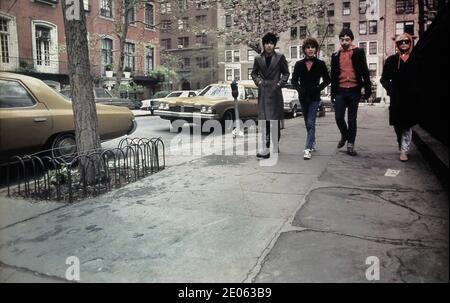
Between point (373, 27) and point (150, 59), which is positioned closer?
point (150, 59)

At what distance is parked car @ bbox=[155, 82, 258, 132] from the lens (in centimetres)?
1238

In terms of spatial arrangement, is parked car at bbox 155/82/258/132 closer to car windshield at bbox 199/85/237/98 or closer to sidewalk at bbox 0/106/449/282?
car windshield at bbox 199/85/237/98

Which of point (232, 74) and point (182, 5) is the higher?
point (182, 5)

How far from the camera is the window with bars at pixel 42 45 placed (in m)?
27.7

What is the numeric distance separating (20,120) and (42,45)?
2523 centimetres

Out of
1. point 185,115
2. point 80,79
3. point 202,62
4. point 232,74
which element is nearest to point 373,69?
point 232,74

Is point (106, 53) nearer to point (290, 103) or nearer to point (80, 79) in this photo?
point (290, 103)

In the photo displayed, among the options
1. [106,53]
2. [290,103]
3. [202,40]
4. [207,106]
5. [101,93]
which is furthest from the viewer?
[202,40]

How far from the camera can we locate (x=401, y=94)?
6.09 m

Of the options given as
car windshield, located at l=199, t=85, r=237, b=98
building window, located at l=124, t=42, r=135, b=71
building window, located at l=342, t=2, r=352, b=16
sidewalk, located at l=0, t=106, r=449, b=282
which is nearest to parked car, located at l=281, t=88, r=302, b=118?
car windshield, located at l=199, t=85, r=237, b=98

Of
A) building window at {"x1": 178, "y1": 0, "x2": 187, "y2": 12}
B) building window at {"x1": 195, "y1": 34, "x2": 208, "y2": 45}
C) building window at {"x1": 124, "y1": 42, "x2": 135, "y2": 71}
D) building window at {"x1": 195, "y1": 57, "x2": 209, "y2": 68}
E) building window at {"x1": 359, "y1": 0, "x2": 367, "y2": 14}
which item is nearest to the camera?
building window at {"x1": 178, "y1": 0, "x2": 187, "y2": 12}

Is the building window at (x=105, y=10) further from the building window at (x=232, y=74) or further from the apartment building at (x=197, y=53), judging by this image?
the building window at (x=232, y=74)

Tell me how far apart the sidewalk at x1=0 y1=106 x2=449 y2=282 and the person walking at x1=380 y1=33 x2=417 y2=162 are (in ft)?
1.90
